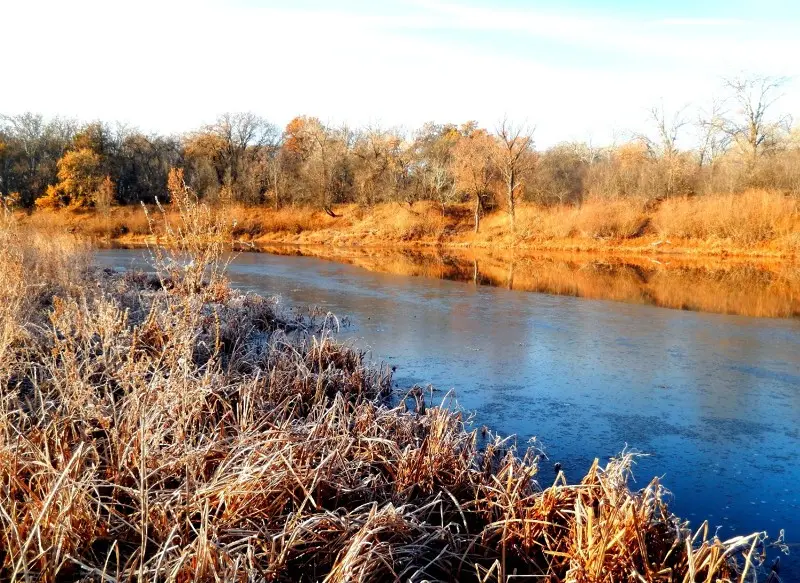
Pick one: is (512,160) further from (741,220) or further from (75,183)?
(75,183)

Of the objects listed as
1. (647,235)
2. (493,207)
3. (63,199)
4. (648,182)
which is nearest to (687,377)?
(647,235)

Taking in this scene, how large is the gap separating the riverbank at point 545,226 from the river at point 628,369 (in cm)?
830

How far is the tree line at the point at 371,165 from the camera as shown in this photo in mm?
33219

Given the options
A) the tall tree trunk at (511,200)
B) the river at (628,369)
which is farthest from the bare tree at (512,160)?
the river at (628,369)

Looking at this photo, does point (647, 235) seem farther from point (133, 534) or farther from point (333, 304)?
point (133, 534)

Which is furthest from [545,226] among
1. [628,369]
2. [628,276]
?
[628,369]

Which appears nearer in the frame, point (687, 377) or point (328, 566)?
point (328, 566)

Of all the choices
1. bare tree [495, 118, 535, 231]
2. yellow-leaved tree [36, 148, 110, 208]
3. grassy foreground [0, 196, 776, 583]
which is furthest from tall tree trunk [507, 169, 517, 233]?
yellow-leaved tree [36, 148, 110, 208]

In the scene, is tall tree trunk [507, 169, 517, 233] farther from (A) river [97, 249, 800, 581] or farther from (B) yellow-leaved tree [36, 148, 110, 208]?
(B) yellow-leaved tree [36, 148, 110, 208]

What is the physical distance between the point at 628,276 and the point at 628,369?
11857mm

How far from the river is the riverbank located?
830 centimetres

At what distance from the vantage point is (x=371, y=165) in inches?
1661

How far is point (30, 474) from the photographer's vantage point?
12.2 feet

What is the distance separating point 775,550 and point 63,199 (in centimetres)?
4798
